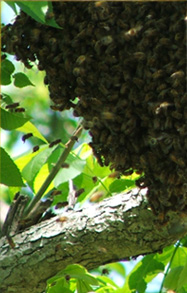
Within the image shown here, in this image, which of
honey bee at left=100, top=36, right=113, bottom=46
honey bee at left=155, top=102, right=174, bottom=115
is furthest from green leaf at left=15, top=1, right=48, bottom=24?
honey bee at left=155, top=102, right=174, bottom=115

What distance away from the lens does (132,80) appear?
3.86 m

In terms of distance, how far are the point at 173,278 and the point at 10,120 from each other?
1728 mm

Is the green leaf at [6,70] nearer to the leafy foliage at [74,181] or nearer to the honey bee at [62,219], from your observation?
the leafy foliage at [74,181]

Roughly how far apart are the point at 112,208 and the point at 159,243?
18.2 inches

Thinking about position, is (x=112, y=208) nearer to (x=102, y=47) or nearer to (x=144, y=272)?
(x=144, y=272)

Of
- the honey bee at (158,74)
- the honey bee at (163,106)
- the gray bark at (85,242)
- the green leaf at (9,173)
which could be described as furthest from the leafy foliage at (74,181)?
the honey bee at (163,106)

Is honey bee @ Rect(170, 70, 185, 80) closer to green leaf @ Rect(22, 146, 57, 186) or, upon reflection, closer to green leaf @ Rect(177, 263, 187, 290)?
green leaf @ Rect(177, 263, 187, 290)

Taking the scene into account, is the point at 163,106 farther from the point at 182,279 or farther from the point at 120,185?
the point at 120,185

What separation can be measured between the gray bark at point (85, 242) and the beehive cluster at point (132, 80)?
77 centimetres

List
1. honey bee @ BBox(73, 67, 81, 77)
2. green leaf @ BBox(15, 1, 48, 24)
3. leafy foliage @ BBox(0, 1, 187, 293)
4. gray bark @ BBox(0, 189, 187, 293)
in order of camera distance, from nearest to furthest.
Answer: green leaf @ BBox(15, 1, 48, 24), honey bee @ BBox(73, 67, 81, 77), leafy foliage @ BBox(0, 1, 187, 293), gray bark @ BBox(0, 189, 187, 293)

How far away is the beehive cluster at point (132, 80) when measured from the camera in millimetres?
3752

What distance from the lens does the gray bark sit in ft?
16.1

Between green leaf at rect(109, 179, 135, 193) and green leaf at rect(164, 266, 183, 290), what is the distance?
1.02 m

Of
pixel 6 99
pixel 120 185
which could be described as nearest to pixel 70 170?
pixel 120 185
